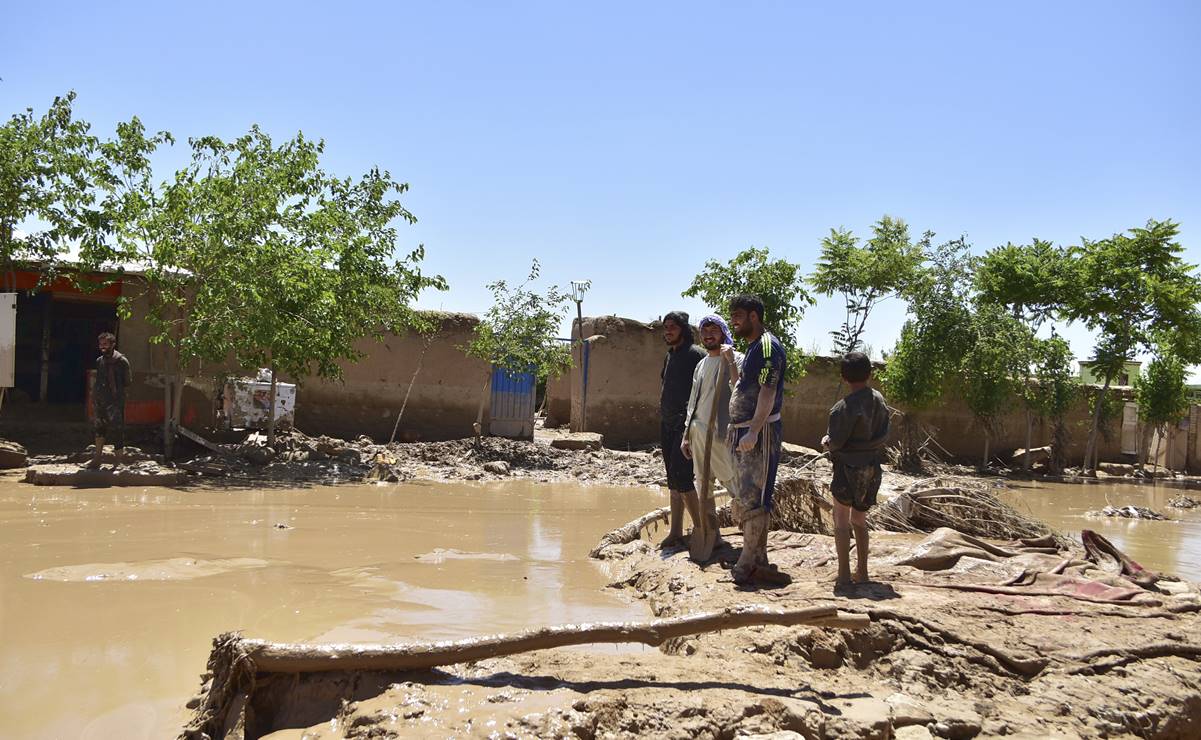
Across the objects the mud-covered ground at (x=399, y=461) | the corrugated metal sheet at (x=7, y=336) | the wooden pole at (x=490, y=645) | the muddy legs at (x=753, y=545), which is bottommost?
the mud-covered ground at (x=399, y=461)

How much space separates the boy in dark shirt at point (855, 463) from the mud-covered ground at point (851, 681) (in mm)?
232

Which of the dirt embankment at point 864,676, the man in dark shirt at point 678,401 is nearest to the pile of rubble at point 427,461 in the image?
the man in dark shirt at point 678,401

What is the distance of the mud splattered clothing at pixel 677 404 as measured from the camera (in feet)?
19.6

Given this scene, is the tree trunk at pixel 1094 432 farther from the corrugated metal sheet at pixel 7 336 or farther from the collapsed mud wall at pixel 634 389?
the corrugated metal sheet at pixel 7 336

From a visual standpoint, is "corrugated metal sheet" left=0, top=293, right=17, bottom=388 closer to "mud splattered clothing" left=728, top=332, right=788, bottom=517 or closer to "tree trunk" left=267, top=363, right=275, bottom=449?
"tree trunk" left=267, top=363, right=275, bottom=449

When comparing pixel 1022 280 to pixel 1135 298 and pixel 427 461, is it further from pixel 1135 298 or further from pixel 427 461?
pixel 427 461

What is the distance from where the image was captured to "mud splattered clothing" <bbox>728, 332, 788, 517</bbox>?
502 centimetres

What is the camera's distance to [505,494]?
10.8 metres

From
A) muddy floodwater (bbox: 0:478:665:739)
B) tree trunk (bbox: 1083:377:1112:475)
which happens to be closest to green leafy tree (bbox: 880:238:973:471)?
tree trunk (bbox: 1083:377:1112:475)

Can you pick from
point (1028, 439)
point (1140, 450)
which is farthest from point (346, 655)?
point (1140, 450)

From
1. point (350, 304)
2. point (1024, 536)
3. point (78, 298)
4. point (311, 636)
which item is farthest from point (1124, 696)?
point (78, 298)

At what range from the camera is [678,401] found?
604cm

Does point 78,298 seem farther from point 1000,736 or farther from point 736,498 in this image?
point 1000,736

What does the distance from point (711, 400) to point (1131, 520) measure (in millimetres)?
9000
